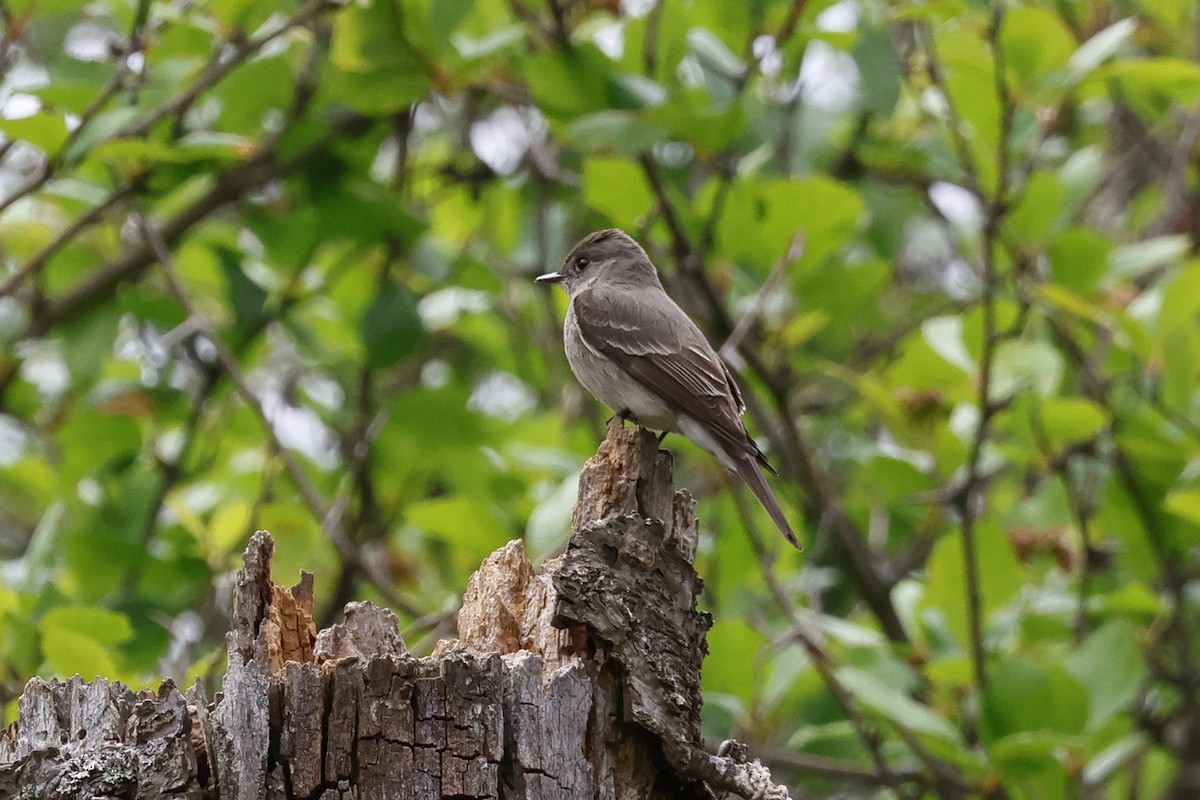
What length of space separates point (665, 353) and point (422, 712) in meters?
2.85

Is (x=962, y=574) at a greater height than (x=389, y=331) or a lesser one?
lesser

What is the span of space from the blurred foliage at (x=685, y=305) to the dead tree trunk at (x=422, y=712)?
1.46 metres

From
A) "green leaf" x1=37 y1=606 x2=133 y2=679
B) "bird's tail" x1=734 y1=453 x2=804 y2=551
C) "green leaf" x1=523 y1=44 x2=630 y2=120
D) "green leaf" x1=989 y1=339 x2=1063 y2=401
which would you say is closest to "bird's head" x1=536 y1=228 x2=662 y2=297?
"green leaf" x1=523 y1=44 x2=630 y2=120

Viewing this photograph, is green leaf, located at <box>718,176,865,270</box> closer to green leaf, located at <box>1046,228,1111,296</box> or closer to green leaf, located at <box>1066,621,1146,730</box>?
green leaf, located at <box>1046,228,1111,296</box>

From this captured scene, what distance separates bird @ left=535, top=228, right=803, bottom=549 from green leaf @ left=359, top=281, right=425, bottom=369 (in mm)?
570

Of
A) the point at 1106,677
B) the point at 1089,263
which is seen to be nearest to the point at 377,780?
the point at 1106,677

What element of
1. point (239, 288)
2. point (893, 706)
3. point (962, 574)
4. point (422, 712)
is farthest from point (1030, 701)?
point (239, 288)

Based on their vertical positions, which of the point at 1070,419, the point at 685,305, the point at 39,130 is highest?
the point at 685,305

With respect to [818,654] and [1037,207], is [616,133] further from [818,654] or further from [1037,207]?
[818,654]

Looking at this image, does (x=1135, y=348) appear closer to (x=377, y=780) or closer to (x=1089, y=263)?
(x=1089, y=263)

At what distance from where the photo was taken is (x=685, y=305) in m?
7.45

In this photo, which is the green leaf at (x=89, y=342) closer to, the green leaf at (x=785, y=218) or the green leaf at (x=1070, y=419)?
the green leaf at (x=785, y=218)

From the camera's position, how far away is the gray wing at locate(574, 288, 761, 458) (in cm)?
503

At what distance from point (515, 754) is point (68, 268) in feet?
15.4
